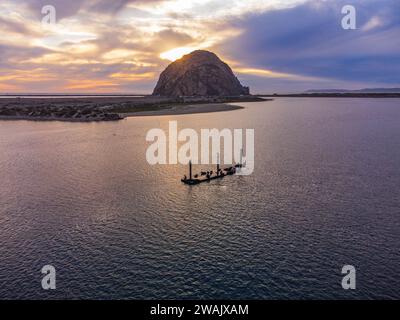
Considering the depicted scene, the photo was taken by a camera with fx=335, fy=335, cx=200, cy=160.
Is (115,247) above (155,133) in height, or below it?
below

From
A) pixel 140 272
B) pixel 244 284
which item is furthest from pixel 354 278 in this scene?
pixel 140 272

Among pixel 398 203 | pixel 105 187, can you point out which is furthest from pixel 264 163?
pixel 105 187

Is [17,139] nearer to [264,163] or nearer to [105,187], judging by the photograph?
[105,187]

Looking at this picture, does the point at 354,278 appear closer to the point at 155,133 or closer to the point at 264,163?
the point at 264,163

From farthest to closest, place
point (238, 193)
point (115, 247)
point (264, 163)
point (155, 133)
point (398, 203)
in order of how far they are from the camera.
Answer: point (155, 133)
point (264, 163)
point (238, 193)
point (398, 203)
point (115, 247)
